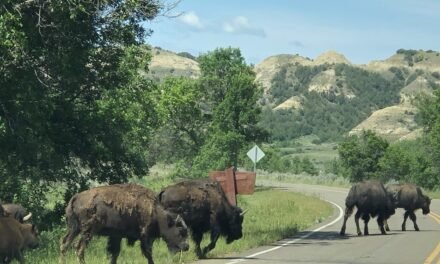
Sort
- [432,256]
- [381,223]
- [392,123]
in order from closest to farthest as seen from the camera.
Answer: [432,256], [381,223], [392,123]

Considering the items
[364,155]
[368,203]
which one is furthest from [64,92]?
[364,155]

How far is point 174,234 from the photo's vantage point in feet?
49.2

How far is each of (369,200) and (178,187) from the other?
947 cm

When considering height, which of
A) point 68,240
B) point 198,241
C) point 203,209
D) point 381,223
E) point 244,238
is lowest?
point 244,238

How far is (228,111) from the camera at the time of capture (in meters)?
60.2

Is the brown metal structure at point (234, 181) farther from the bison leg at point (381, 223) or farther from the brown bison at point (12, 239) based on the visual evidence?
the brown bison at point (12, 239)

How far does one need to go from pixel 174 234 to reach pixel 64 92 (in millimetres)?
7968

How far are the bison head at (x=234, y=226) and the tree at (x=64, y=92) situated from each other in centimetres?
511

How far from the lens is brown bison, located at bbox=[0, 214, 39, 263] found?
13.2 meters

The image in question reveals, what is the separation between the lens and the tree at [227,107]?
5856 cm

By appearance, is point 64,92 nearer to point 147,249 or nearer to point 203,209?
point 203,209

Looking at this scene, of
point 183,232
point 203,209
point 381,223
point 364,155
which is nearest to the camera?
point 183,232

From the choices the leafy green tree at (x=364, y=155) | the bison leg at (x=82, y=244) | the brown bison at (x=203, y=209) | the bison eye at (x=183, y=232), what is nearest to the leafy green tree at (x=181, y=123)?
the leafy green tree at (x=364, y=155)

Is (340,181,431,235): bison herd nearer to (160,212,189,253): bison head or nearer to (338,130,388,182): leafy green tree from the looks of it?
(160,212,189,253): bison head
